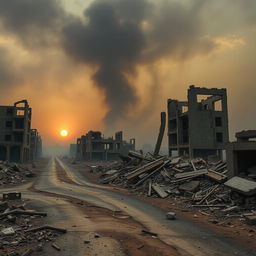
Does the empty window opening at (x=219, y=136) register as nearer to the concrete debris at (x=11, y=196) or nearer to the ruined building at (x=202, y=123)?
the ruined building at (x=202, y=123)

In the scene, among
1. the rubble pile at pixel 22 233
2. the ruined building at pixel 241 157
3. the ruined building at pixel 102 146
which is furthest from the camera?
the ruined building at pixel 102 146

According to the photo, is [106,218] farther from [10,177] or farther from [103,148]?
[103,148]

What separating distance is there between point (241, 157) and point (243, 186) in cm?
415

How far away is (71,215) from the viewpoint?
492 inches

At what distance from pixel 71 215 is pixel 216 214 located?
7.81 m

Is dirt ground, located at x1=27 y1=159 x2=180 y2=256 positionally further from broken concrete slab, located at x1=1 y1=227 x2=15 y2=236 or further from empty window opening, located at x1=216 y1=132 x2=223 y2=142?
empty window opening, located at x1=216 y1=132 x2=223 y2=142

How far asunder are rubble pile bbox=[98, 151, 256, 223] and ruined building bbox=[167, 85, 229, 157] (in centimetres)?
2039

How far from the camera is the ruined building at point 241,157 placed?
661 inches

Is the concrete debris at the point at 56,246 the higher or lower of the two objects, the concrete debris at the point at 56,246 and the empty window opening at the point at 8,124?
the lower

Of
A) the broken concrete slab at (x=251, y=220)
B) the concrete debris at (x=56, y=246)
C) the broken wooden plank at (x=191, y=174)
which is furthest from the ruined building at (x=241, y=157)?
the concrete debris at (x=56, y=246)

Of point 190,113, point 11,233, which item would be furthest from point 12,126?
point 11,233

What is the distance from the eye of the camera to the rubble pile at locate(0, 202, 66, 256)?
7.98 m

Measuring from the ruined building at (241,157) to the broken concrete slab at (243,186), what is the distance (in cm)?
203

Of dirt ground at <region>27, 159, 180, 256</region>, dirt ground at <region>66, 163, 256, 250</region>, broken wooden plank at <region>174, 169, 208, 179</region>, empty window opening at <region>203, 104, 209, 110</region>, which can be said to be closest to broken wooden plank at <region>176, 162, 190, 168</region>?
broken wooden plank at <region>174, 169, 208, 179</region>
